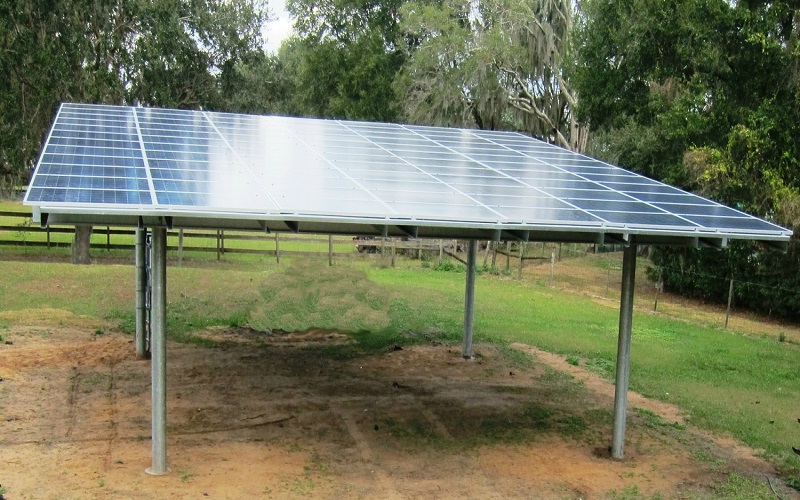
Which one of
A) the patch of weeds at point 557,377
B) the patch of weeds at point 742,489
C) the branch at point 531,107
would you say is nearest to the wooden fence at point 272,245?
the branch at point 531,107

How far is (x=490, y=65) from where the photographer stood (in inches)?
1261

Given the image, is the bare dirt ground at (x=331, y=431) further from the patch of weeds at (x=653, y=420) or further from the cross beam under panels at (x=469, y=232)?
the cross beam under panels at (x=469, y=232)

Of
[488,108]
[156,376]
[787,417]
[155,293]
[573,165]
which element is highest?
[488,108]

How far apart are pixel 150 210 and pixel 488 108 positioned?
28.6m

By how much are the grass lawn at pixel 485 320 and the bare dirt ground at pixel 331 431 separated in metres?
1.11

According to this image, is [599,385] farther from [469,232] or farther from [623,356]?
[469,232]

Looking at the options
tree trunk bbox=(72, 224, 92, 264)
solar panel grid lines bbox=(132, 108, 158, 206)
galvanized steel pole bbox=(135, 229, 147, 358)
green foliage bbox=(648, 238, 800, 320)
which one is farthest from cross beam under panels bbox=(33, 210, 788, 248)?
tree trunk bbox=(72, 224, 92, 264)

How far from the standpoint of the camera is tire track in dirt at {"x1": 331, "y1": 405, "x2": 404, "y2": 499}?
7.99 metres

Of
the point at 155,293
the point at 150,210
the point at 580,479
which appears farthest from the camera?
the point at 580,479

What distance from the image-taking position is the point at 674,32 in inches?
764

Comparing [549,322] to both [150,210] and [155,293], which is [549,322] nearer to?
[155,293]

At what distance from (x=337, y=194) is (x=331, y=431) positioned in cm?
336

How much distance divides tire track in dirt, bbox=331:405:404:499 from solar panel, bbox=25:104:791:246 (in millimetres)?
2821

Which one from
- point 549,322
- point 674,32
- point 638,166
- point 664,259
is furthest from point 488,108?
point 549,322
